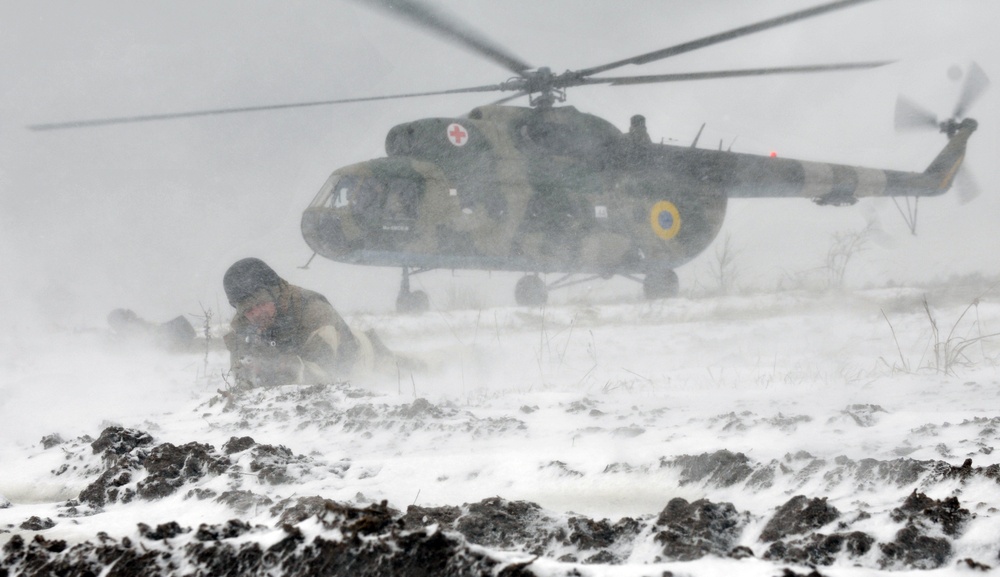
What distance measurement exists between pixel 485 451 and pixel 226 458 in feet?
2.62

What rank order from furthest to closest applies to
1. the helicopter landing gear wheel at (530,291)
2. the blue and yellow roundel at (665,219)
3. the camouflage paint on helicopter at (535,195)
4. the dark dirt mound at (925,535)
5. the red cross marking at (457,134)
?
the blue and yellow roundel at (665,219) < the helicopter landing gear wheel at (530,291) < the red cross marking at (457,134) < the camouflage paint on helicopter at (535,195) < the dark dirt mound at (925,535)

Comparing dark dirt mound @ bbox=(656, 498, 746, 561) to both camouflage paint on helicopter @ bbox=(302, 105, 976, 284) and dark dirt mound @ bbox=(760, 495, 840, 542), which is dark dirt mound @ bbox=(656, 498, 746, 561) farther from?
camouflage paint on helicopter @ bbox=(302, 105, 976, 284)

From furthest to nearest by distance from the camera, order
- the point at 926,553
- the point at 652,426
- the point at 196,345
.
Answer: the point at 196,345 → the point at 652,426 → the point at 926,553

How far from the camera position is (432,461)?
2166 mm

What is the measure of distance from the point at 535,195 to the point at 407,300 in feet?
7.64

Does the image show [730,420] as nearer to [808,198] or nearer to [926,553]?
[926,553]

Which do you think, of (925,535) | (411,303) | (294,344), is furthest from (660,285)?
(925,535)

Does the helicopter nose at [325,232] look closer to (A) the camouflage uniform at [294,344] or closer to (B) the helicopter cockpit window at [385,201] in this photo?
(B) the helicopter cockpit window at [385,201]

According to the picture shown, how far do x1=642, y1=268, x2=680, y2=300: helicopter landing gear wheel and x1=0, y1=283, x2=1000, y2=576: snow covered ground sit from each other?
20.4 ft

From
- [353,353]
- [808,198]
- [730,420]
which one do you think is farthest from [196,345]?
[808,198]

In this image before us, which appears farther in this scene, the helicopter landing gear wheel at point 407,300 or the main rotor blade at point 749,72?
the helicopter landing gear wheel at point 407,300

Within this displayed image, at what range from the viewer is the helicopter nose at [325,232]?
8672mm

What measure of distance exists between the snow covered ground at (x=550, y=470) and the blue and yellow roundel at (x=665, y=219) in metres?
5.92

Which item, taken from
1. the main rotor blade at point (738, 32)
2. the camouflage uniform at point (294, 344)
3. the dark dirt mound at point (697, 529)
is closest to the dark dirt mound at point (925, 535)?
the dark dirt mound at point (697, 529)
